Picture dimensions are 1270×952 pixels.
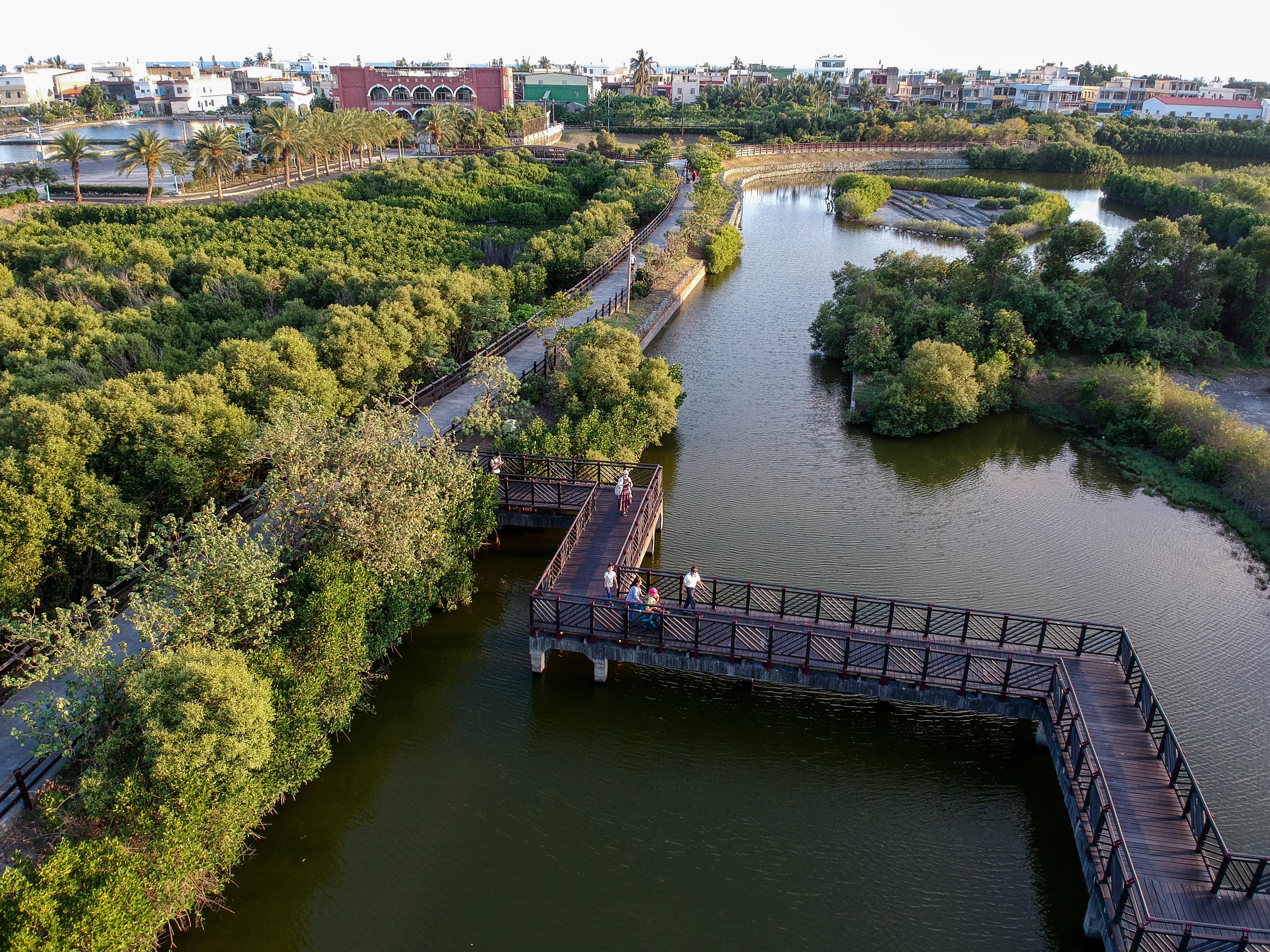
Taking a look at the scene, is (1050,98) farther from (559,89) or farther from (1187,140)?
(559,89)

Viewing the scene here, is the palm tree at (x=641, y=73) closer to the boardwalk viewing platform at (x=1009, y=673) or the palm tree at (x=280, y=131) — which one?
the palm tree at (x=280, y=131)

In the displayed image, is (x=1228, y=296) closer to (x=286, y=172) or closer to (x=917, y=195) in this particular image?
(x=917, y=195)

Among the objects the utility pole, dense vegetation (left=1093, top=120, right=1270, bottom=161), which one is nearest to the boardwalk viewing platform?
the utility pole

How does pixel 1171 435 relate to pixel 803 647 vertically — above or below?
above

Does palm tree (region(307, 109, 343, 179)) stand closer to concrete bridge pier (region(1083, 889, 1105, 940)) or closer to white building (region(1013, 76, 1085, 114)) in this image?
concrete bridge pier (region(1083, 889, 1105, 940))

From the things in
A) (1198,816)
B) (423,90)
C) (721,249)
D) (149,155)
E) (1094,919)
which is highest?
A: (423,90)

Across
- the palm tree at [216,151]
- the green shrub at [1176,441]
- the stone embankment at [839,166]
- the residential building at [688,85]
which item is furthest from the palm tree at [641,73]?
the green shrub at [1176,441]

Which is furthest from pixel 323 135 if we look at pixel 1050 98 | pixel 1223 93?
pixel 1223 93
